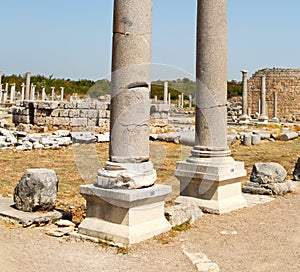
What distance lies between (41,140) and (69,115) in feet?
14.0

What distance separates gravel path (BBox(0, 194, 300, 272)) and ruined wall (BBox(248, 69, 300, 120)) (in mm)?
41836

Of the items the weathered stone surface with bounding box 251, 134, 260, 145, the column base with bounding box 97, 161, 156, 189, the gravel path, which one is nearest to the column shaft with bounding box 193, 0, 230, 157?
the gravel path

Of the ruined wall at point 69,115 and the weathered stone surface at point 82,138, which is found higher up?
the ruined wall at point 69,115

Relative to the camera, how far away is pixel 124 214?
494 cm

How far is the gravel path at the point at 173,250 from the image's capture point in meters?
4.26

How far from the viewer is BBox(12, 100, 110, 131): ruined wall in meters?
20.0

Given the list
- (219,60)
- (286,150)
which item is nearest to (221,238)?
(219,60)

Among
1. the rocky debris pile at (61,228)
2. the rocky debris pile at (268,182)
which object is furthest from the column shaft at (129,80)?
the rocky debris pile at (268,182)

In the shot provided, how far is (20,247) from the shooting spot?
476cm

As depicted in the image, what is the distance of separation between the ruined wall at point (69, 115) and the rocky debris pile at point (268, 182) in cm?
1229

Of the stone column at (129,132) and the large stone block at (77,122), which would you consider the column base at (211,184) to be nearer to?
the stone column at (129,132)

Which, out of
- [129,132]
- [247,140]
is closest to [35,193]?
[129,132]

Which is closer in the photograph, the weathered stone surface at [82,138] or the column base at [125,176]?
the column base at [125,176]

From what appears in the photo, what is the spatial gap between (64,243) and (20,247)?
1.72 feet
